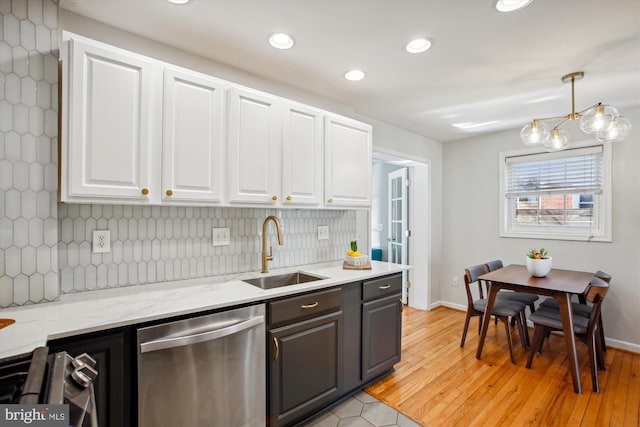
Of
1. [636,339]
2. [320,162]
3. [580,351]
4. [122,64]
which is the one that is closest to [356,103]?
[320,162]

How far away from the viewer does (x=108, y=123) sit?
5.05 ft

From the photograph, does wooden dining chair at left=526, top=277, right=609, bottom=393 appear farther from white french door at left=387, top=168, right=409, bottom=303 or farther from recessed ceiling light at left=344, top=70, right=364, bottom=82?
recessed ceiling light at left=344, top=70, right=364, bottom=82

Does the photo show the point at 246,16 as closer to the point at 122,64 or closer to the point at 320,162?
the point at 122,64

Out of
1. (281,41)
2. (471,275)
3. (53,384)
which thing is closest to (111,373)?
(53,384)

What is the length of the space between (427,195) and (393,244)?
972mm

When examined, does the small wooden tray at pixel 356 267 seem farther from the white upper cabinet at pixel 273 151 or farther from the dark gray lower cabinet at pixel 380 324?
the white upper cabinet at pixel 273 151

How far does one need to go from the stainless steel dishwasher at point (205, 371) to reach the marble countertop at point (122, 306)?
0.07m

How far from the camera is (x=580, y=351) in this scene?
10.2 ft

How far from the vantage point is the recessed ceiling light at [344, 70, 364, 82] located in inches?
94.6

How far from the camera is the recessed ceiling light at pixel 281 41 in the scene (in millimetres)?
1913

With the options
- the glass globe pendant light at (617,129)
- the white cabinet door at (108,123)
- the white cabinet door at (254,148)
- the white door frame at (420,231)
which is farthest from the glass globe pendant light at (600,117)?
the white cabinet door at (108,123)

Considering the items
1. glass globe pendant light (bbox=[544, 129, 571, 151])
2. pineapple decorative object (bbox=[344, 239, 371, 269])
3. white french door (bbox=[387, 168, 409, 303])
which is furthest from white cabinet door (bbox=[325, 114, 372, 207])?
white french door (bbox=[387, 168, 409, 303])

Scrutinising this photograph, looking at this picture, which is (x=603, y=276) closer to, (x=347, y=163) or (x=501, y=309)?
(x=501, y=309)

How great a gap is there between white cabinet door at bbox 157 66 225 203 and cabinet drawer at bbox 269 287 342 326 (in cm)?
75
